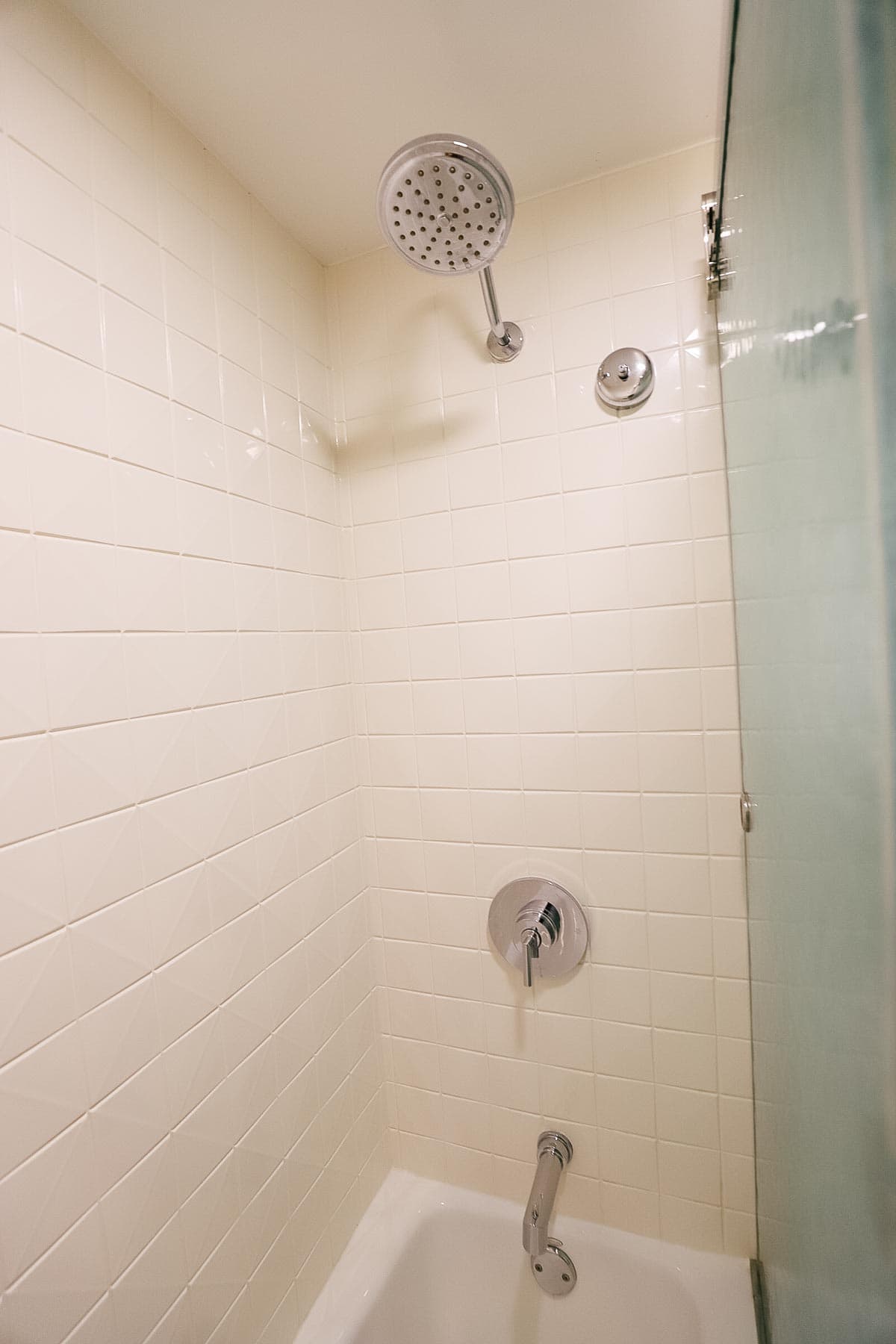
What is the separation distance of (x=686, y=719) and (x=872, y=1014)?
32.2 inches

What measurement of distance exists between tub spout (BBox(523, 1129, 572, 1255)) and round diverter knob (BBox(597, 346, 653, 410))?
1.39 metres

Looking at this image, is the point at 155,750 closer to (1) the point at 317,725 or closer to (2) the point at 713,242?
(1) the point at 317,725

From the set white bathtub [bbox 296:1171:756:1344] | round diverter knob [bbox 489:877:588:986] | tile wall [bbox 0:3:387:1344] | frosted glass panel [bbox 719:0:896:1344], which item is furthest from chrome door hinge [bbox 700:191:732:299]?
white bathtub [bbox 296:1171:756:1344]

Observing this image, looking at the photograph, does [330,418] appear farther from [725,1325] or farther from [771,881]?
[725,1325]

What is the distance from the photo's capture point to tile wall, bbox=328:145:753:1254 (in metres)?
1.07

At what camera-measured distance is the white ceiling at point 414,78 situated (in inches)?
31.0

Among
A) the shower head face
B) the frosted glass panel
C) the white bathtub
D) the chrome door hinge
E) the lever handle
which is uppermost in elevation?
the chrome door hinge

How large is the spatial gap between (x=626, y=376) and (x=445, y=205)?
1.39ft

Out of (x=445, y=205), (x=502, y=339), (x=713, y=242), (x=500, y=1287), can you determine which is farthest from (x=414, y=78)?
(x=500, y=1287)

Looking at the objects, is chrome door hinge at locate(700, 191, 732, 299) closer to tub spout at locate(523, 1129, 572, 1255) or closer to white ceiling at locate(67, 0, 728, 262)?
white ceiling at locate(67, 0, 728, 262)

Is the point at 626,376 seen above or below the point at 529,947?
above

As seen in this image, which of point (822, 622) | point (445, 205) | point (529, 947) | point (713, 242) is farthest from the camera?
point (529, 947)

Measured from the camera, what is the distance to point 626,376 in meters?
1.06

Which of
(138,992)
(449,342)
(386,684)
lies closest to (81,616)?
(138,992)
